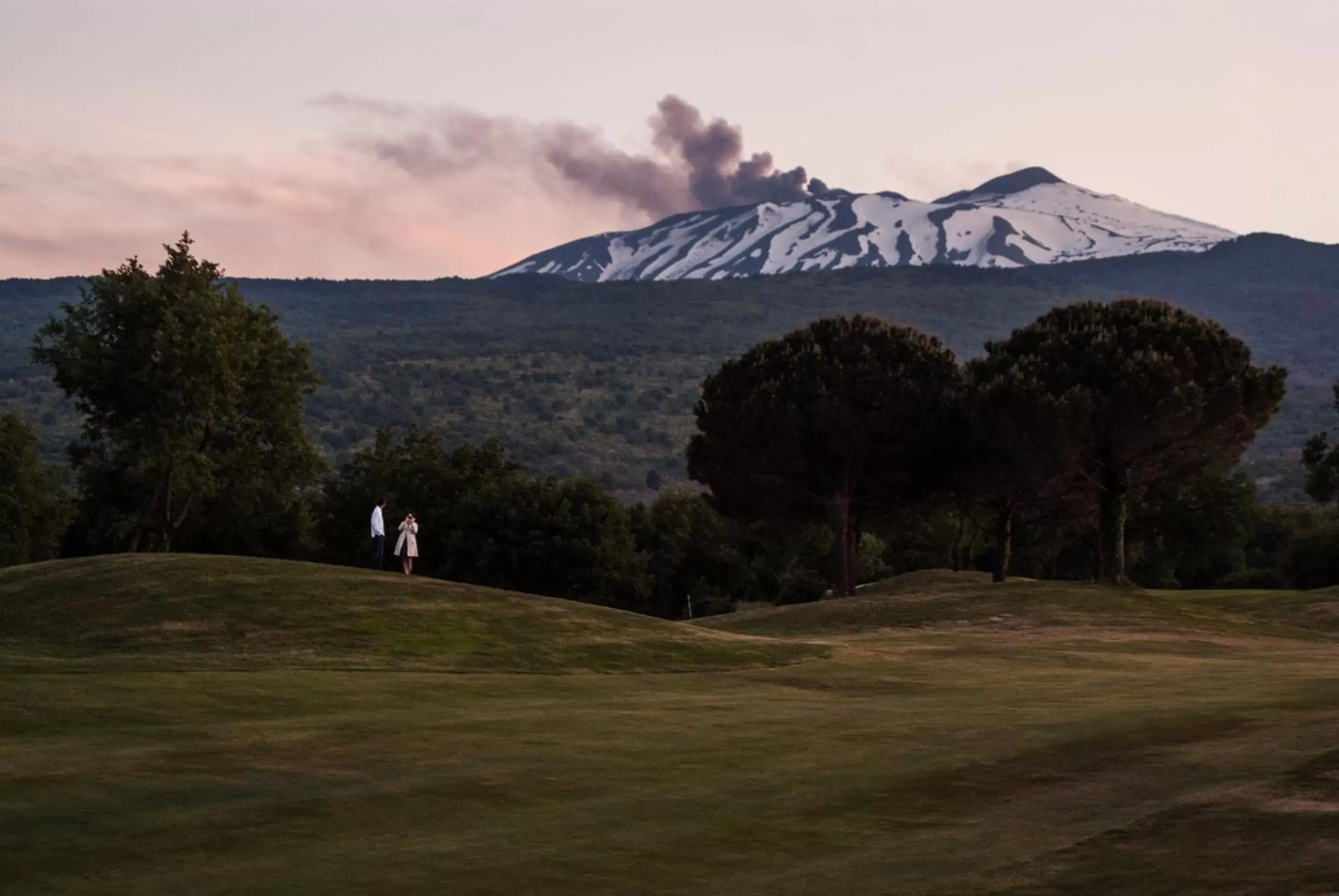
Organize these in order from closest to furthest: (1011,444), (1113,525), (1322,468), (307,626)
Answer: (307,626)
(1011,444)
(1113,525)
(1322,468)

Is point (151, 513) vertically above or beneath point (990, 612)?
above

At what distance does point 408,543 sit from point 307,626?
1131 cm

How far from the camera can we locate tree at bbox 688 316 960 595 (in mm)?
66062

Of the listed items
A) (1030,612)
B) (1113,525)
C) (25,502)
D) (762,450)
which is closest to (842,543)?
(762,450)

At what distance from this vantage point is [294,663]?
2988 cm

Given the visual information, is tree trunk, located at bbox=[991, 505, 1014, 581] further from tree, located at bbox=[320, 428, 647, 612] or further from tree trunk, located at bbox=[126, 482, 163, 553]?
tree trunk, located at bbox=[126, 482, 163, 553]

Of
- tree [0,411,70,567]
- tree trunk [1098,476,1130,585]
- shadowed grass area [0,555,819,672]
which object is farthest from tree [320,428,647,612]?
shadowed grass area [0,555,819,672]

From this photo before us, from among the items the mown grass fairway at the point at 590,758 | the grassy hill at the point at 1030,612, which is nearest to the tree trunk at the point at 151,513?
the grassy hill at the point at 1030,612

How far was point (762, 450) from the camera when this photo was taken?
67438mm

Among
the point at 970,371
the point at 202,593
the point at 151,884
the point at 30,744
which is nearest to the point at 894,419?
the point at 970,371

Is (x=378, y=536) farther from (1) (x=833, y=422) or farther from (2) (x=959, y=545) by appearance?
(2) (x=959, y=545)

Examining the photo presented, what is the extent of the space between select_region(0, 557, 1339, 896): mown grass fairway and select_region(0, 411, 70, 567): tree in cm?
4904

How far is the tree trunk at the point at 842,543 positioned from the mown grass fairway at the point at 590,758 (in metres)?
30.5

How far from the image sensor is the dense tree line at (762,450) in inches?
2352
